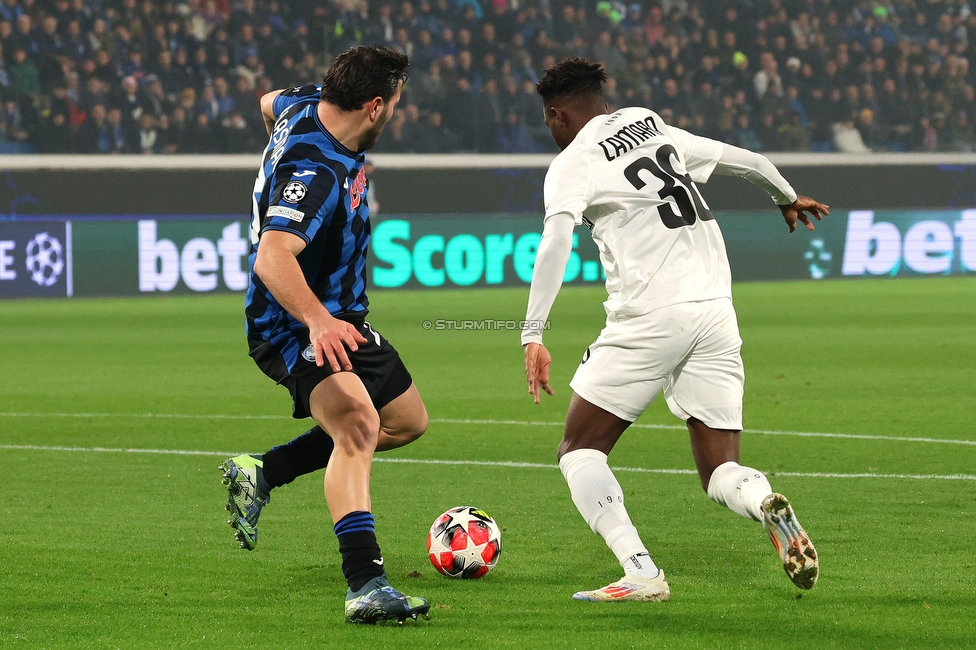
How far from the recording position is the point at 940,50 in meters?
25.5

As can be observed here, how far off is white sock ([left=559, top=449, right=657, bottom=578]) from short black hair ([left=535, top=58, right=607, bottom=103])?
48.5 inches

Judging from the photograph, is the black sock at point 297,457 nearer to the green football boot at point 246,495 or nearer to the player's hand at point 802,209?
the green football boot at point 246,495

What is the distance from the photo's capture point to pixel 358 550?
12.9ft

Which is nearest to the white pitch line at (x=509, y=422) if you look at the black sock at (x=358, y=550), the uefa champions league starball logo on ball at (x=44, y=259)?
the black sock at (x=358, y=550)

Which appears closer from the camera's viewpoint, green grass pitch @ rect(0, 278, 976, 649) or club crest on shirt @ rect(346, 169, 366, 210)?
green grass pitch @ rect(0, 278, 976, 649)

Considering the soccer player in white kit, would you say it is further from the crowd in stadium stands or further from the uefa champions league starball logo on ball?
the crowd in stadium stands

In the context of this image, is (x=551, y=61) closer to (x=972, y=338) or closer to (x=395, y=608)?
(x=972, y=338)

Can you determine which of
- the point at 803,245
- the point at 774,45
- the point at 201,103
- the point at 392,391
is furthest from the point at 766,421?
the point at 774,45

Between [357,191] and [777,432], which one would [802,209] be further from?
[777,432]

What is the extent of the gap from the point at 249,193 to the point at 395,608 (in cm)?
1777

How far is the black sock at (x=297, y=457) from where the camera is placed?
4859mm

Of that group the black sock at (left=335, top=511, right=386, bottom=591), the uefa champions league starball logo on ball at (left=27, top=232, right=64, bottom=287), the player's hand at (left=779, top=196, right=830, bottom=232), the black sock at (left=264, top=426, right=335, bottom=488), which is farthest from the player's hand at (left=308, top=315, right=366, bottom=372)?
the uefa champions league starball logo on ball at (left=27, top=232, right=64, bottom=287)

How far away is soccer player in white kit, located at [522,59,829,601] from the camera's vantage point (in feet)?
13.8

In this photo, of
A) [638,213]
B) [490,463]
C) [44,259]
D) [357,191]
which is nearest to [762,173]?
[638,213]
